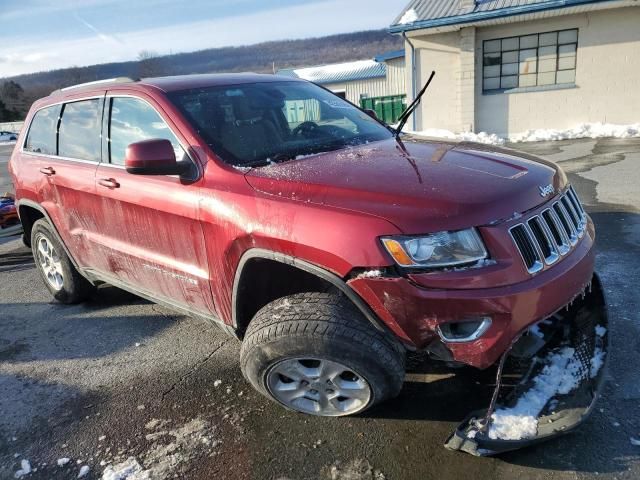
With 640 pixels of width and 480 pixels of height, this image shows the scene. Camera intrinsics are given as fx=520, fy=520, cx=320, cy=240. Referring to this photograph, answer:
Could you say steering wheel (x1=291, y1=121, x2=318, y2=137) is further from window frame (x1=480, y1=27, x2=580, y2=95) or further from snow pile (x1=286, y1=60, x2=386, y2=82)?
snow pile (x1=286, y1=60, x2=386, y2=82)

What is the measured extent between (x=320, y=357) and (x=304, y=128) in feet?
5.37

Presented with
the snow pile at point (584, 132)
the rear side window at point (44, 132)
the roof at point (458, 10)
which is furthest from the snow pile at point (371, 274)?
the snow pile at point (584, 132)

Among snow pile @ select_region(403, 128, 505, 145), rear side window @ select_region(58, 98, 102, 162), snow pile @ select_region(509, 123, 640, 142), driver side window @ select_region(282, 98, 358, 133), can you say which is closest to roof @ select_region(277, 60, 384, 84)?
snow pile @ select_region(403, 128, 505, 145)

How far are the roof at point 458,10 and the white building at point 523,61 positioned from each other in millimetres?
24

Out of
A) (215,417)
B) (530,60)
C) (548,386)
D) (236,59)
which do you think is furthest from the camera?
(236,59)

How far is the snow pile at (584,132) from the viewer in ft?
42.5

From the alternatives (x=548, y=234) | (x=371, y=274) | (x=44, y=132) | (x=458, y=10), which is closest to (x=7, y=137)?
(x=458, y=10)

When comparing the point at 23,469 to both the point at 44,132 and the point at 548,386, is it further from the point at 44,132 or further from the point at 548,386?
the point at 44,132

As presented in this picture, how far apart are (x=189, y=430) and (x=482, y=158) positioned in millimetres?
2187

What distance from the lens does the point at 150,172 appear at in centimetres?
279

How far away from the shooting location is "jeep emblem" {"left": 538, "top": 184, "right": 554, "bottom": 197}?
255cm

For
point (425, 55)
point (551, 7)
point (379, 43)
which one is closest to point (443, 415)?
point (551, 7)

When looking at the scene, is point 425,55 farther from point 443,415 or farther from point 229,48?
point 229,48

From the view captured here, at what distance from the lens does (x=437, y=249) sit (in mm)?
2242
